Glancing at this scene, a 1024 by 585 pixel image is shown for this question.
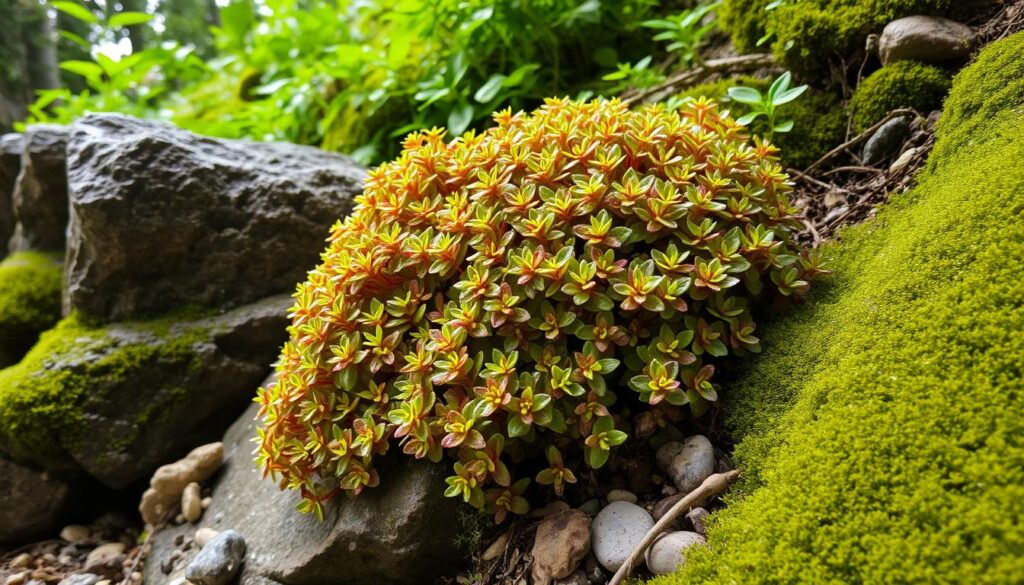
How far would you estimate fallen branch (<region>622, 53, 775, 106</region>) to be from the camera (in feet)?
10.1

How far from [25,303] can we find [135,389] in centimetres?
151

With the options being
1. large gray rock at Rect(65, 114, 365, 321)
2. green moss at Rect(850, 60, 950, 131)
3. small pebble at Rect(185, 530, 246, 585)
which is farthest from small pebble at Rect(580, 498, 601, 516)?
large gray rock at Rect(65, 114, 365, 321)

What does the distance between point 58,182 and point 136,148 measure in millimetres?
1442

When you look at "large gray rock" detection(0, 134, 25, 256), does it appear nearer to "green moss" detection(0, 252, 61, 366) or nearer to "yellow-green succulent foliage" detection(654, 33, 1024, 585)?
"green moss" detection(0, 252, 61, 366)

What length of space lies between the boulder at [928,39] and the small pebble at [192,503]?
3.76 meters

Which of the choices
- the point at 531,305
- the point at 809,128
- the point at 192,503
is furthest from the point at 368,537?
the point at 809,128

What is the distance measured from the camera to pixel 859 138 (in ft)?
8.32

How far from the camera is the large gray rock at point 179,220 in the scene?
305cm

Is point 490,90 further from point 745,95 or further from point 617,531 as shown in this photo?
point 617,531

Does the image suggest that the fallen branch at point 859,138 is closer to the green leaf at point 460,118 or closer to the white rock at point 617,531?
the white rock at point 617,531

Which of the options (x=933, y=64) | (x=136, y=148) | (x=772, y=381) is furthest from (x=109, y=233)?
(x=933, y=64)

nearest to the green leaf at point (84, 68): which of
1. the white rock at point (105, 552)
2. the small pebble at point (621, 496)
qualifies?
the white rock at point (105, 552)

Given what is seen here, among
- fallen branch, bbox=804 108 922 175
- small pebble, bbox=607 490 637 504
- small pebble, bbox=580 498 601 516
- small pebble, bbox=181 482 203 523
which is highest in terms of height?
fallen branch, bbox=804 108 922 175

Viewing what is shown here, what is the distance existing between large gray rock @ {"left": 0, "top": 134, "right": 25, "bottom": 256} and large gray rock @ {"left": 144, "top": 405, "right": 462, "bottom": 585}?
435cm
